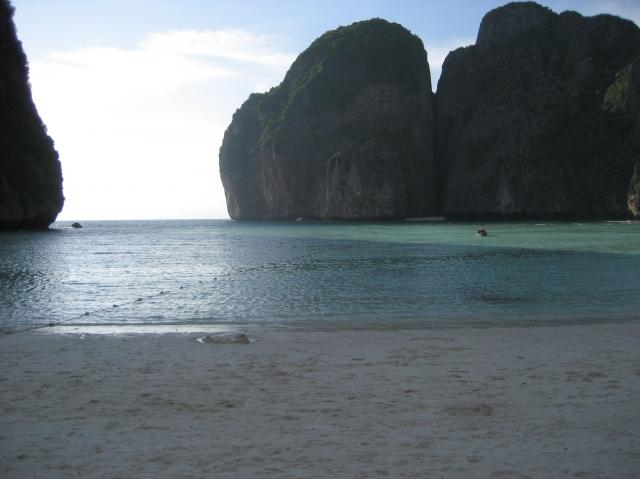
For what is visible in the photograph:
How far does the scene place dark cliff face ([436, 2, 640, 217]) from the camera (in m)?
121

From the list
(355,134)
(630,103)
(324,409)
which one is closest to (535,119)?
(630,103)

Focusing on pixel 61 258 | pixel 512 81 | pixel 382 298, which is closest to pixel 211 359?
pixel 382 298

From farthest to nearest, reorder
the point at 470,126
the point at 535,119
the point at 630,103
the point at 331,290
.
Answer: the point at 470,126 < the point at 535,119 < the point at 630,103 < the point at 331,290

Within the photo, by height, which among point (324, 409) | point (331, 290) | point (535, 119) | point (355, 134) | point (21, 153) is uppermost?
point (535, 119)

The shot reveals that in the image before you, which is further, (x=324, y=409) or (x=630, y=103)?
(x=630, y=103)

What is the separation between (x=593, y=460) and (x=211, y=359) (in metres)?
6.03

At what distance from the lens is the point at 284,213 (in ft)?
506

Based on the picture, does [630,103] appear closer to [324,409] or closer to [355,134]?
[355,134]

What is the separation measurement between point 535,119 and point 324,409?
138 m

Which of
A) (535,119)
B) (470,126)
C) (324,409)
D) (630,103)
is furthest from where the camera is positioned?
(470,126)

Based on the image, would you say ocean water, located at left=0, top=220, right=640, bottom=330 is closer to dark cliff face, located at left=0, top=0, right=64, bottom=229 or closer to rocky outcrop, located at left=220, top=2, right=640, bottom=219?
dark cliff face, located at left=0, top=0, right=64, bottom=229

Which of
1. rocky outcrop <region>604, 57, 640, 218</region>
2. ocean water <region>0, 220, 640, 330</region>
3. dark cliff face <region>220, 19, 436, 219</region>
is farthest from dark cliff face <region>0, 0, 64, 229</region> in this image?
rocky outcrop <region>604, 57, 640, 218</region>

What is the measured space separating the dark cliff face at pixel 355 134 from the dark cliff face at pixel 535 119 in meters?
8.75

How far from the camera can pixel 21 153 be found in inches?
2923
